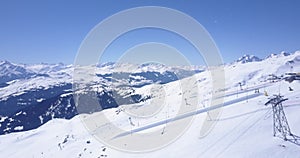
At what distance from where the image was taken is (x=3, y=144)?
10281 centimetres

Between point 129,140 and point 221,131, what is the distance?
57.4 feet

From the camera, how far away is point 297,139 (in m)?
29.0

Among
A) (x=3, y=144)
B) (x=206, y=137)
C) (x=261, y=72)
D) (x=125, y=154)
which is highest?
(x=261, y=72)

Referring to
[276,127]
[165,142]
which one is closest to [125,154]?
[165,142]

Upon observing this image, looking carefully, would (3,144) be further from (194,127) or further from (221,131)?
(221,131)

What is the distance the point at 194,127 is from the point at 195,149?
33.9ft

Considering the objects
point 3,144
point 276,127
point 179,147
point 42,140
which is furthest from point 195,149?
point 3,144

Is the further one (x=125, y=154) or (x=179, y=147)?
(x=125, y=154)

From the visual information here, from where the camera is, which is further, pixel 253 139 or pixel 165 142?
pixel 165 142

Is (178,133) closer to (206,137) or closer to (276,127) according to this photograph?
(206,137)

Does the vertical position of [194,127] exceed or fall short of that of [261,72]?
it falls short

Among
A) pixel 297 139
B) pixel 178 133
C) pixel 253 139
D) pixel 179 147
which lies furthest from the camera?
pixel 178 133

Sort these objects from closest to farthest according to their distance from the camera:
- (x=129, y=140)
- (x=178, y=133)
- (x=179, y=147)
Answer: (x=179, y=147), (x=178, y=133), (x=129, y=140)

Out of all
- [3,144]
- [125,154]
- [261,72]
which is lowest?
[3,144]
